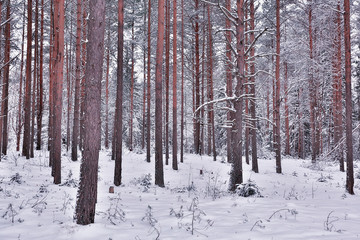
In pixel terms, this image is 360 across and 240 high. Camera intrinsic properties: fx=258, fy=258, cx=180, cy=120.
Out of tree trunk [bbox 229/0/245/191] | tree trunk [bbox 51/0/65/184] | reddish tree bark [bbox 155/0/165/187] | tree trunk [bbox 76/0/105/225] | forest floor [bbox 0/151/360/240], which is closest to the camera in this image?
forest floor [bbox 0/151/360/240]

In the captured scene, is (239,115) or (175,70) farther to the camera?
(175,70)

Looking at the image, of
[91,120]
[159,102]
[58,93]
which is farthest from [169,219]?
[58,93]

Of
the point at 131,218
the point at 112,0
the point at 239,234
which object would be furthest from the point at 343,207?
the point at 112,0

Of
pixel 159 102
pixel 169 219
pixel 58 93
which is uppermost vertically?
pixel 58 93

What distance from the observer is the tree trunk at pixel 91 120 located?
15.0ft

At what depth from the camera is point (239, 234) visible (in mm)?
4172

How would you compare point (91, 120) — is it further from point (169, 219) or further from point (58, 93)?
point (58, 93)

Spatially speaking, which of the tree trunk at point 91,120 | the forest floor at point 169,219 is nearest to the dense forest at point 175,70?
the tree trunk at point 91,120

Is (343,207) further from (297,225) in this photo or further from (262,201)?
(297,225)

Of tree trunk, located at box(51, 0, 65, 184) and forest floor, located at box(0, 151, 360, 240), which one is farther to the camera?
tree trunk, located at box(51, 0, 65, 184)

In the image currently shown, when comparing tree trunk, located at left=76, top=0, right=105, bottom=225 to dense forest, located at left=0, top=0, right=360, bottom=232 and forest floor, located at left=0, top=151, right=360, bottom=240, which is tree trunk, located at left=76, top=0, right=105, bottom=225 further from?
forest floor, located at left=0, top=151, right=360, bottom=240

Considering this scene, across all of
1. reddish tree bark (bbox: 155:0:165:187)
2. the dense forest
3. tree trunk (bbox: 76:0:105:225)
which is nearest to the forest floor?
tree trunk (bbox: 76:0:105:225)

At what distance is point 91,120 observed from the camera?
4648mm

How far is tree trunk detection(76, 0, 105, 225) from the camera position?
457cm
